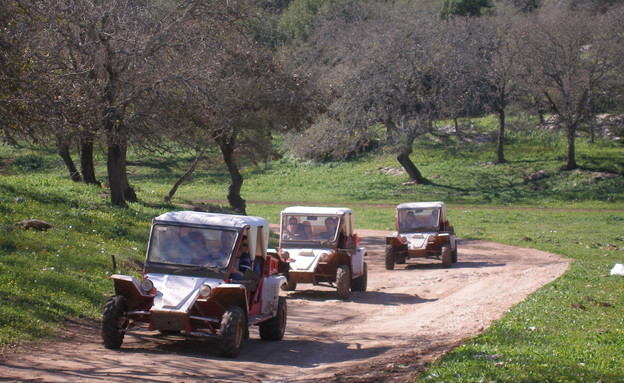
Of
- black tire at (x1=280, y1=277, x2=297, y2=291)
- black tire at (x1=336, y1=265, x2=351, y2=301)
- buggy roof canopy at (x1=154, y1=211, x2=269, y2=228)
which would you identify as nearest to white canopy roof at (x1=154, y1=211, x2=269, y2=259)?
buggy roof canopy at (x1=154, y1=211, x2=269, y2=228)

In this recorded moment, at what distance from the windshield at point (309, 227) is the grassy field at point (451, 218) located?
10.2 feet

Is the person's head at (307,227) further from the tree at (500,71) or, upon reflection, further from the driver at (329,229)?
the tree at (500,71)

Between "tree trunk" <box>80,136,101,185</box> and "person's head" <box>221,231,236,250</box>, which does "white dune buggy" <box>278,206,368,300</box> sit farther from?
"tree trunk" <box>80,136,101,185</box>

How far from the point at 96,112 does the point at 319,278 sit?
272 inches

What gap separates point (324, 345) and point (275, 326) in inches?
28.6

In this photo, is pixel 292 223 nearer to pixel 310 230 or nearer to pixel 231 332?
pixel 310 230

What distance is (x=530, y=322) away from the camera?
1053 centimetres

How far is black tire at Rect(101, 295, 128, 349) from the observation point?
28.9 feet

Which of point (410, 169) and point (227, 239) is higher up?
point (227, 239)

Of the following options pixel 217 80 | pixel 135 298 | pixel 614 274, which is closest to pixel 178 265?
pixel 135 298

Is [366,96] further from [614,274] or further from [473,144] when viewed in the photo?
[614,274]

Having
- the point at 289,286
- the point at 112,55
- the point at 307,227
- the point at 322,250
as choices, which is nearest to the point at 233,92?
the point at 112,55

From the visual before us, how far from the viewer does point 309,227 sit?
15359mm

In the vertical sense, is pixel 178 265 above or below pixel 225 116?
below
